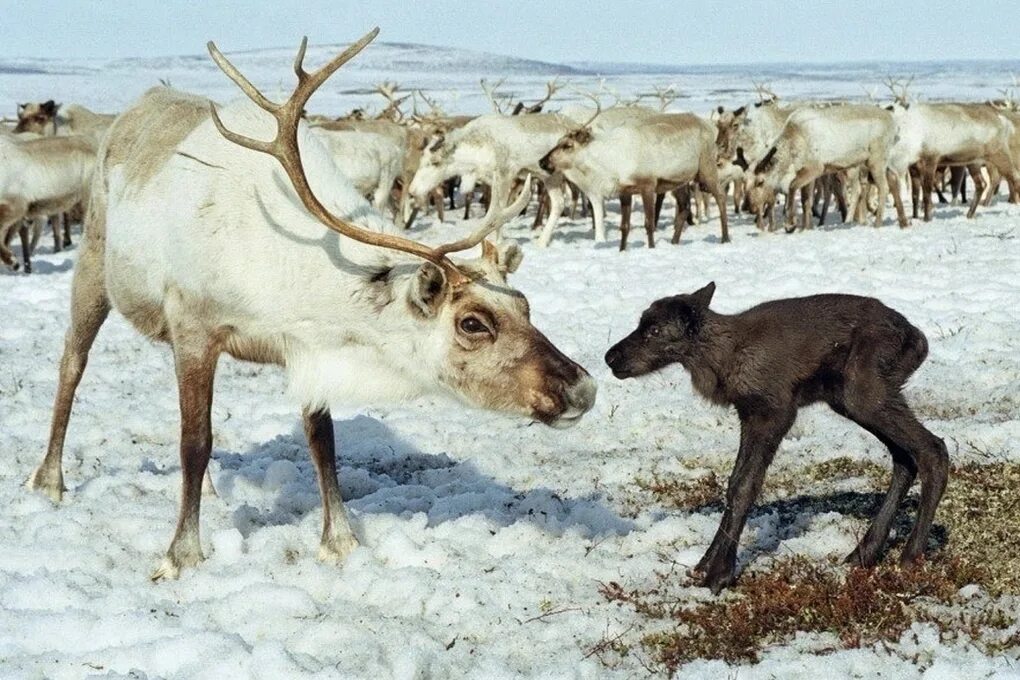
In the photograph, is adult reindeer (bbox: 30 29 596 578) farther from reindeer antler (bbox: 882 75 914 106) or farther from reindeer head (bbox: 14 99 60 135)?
reindeer antler (bbox: 882 75 914 106)

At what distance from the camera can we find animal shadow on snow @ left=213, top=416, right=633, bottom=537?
5000mm

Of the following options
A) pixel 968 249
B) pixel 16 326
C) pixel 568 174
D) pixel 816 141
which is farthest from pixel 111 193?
pixel 816 141

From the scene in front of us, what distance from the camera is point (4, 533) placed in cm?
466

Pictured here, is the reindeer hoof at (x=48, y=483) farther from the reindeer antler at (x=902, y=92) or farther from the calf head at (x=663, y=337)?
the reindeer antler at (x=902, y=92)

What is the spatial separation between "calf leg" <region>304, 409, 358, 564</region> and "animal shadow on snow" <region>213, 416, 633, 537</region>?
380 millimetres

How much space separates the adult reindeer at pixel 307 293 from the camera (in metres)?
4.11

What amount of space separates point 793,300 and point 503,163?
12910 mm

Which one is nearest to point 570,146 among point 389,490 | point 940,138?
point 940,138

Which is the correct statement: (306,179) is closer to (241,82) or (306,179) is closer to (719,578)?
(241,82)

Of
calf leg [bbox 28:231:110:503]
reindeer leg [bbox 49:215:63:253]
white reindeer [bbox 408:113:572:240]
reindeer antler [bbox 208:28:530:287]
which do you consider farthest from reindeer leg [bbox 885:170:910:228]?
reindeer antler [bbox 208:28:530:287]

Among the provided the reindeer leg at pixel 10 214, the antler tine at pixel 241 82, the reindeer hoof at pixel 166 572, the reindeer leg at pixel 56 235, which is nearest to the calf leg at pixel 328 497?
the reindeer hoof at pixel 166 572

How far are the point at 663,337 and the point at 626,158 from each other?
11534mm

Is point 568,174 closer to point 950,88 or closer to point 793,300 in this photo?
point 793,300

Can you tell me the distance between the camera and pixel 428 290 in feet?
13.3
